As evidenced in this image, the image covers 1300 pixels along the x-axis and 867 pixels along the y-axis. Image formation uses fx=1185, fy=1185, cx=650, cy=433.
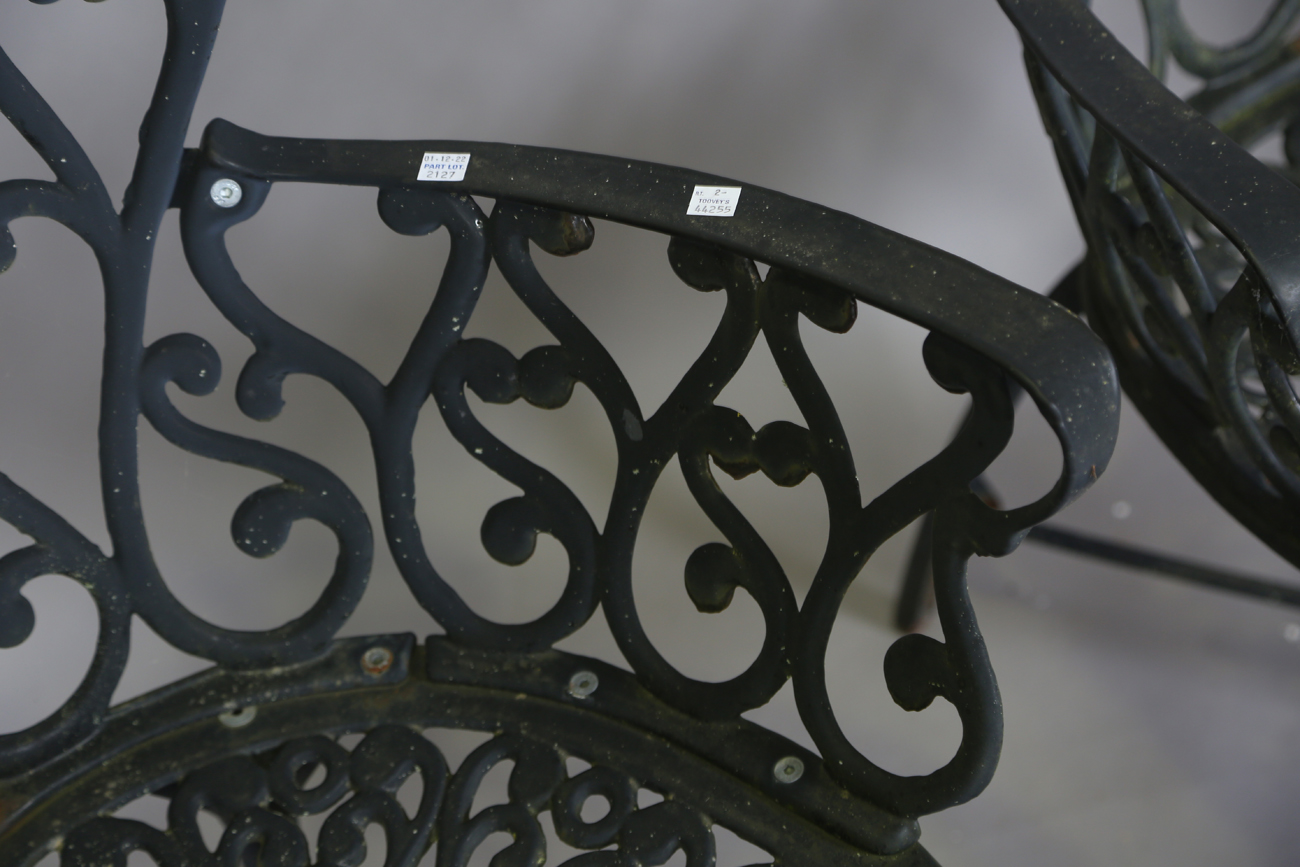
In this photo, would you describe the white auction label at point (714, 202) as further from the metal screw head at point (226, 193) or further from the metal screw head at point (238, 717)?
the metal screw head at point (238, 717)

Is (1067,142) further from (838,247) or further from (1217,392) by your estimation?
(838,247)

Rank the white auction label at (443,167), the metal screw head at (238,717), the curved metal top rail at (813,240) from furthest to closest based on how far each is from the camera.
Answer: the metal screw head at (238,717) → the white auction label at (443,167) → the curved metal top rail at (813,240)

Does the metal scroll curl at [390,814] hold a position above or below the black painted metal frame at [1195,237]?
below

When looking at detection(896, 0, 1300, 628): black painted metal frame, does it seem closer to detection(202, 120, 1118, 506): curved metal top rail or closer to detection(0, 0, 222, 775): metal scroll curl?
detection(202, 120, 1118, 506): curved metal top rail

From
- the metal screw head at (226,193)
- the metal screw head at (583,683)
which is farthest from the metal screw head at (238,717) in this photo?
the metal screw head at (226,193)

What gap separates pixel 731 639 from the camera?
1313 mm

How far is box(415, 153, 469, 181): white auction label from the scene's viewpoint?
60cm

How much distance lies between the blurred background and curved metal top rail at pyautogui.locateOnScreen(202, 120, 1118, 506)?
1.74 feet

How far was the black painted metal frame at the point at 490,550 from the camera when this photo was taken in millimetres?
577

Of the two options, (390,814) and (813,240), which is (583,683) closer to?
(390,814)

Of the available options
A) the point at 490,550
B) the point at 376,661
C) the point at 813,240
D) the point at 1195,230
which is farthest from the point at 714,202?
the point at 1195,230

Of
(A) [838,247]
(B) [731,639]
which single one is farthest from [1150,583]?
(A) [838,247]

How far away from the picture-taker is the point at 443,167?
1.99 feet

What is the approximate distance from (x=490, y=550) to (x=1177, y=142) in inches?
17.0
